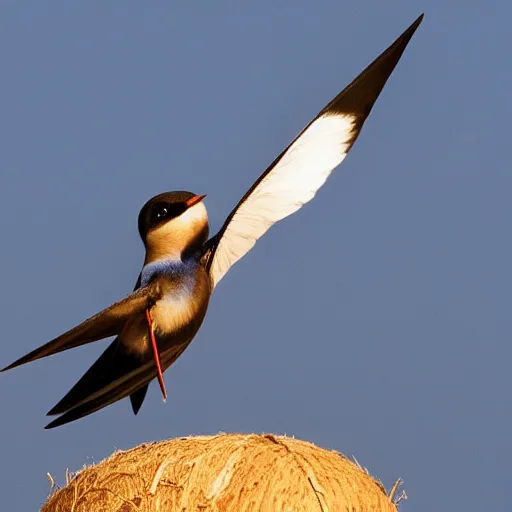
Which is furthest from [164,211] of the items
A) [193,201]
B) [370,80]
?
[370,80]

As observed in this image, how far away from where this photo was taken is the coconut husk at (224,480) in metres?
3.61

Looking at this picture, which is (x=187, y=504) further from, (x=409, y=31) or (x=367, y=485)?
(x=409, y=31)

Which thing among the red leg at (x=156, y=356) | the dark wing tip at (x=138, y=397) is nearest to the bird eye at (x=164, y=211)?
the red leg at (x=156, y=356)

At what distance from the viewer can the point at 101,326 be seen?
345 cm

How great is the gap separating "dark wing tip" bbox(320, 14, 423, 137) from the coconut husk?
116cm

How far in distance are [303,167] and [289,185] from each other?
3.2 inches

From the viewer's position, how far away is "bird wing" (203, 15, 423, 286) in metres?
3.79

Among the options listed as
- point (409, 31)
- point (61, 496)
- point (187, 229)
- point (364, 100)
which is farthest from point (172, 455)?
point (409, 31)

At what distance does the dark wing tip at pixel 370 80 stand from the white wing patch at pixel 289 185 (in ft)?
0.10

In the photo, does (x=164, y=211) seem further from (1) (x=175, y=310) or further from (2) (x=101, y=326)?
(2) (x=101, y=326)

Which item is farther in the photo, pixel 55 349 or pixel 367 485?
pixel 367 485

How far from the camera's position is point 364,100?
395 cm

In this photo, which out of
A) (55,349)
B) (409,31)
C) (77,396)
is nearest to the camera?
(55,349)

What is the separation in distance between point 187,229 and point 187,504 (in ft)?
2.88
